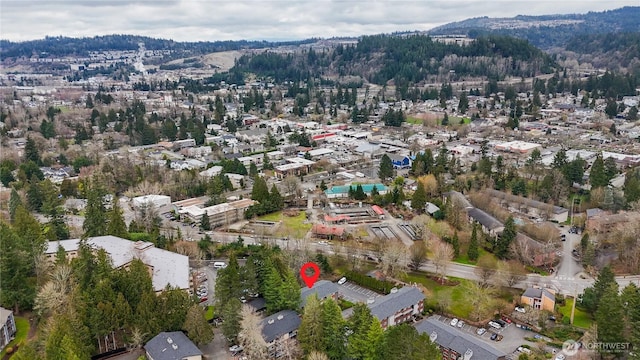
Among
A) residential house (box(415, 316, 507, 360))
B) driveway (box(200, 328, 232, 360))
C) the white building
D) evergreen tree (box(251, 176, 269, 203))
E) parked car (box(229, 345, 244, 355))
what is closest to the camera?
residential house (box(415, 316, 507, 360))

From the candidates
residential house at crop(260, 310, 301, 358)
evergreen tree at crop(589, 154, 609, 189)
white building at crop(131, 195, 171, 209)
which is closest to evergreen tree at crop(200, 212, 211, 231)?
white building at crop(131, 195, 171, 209)

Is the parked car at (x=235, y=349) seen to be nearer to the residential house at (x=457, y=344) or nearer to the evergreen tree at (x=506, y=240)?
→ the residential house at (x=457, y=344)

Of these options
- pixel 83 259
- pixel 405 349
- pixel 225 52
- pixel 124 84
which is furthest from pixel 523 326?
pixel 225 52

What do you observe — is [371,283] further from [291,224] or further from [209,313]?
[291,224]

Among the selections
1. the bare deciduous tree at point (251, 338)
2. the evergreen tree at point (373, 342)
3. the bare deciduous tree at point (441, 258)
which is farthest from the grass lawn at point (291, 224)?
the evergreen tree at point (373, 342)

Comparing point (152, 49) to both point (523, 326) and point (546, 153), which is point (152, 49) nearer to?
point (546, 153)

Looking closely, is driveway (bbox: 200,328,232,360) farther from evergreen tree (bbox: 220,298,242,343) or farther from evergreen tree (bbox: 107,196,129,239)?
evergreen tree (bbox: 107,196,129,239)

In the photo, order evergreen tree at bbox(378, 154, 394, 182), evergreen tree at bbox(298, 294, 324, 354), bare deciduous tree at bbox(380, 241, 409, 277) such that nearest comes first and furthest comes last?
evergreen tree at bbox(298, 294, 324, 354) → bare deciduous tree at bbox(380, 241, 409, 277) → evergreen tree at bbox(378, 154, 394, 182)
